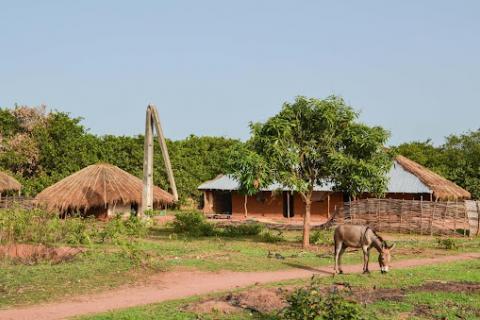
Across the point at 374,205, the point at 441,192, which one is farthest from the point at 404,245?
the point at 441,192

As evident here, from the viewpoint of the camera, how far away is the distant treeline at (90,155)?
39.8 metres

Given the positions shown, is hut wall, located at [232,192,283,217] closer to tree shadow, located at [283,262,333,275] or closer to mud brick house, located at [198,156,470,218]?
mud brick house, located at [198,156,470,218]

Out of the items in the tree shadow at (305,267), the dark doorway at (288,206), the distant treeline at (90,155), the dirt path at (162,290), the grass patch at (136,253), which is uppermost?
the distant treeline at (90,155)

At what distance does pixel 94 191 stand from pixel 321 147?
1503 cm

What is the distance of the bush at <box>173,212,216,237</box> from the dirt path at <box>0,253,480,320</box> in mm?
9114

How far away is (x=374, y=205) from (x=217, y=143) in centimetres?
2227

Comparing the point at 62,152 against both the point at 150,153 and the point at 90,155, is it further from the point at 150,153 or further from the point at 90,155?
the point at 150,153

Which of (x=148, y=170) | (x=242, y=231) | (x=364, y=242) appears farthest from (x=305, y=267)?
(x=148, y=170)

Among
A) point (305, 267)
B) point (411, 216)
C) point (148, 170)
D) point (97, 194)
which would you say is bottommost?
point (305, 267)

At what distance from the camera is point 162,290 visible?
12023 mm

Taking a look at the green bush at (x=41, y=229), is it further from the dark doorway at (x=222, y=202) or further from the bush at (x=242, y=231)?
the dark doorway at (x=222, y=202)

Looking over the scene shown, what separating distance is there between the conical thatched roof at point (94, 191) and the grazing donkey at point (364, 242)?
1840cm

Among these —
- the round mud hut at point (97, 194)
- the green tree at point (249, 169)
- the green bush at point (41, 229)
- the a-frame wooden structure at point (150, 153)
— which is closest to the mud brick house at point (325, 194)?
the a-frame wooden structure at point (150, 153)

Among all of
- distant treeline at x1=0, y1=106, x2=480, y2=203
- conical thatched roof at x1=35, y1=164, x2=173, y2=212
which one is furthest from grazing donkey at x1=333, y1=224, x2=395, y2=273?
distant treeline at x1=0, y1=106, x2=480, y2=203
